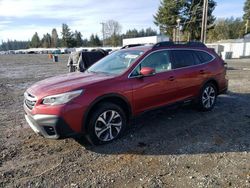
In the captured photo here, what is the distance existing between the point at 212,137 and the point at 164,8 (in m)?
46.2

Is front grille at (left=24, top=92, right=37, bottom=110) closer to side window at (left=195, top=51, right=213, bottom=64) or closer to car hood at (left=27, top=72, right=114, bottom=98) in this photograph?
car hood at (left=27, top=72, right=114, bottom=98)

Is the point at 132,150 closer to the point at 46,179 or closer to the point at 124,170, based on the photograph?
the point at 124,170

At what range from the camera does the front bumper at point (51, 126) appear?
3684mm

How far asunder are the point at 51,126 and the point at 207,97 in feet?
13.1

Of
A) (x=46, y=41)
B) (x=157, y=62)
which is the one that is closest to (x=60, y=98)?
(x=157, y=62)

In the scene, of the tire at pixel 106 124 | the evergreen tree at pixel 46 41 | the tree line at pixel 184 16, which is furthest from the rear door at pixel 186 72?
the evergreen tree at pixel 46 41

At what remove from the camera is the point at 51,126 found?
3.72 meters

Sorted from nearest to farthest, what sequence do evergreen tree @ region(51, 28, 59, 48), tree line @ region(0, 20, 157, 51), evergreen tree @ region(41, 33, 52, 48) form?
tree line @ region(0, 20, 157, 51) → evergreen tree @ region(51, 28, 59, 48) → evergreen tree @ region(41, 33, 52, 48)

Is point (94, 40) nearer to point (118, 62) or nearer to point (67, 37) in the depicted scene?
point (67, 37)

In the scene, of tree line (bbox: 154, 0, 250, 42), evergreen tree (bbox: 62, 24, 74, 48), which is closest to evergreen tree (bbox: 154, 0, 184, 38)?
tree line (bbox: 154, 0, 250, 42)

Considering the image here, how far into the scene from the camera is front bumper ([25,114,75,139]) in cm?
368

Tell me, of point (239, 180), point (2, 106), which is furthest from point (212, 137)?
point (2, 106)

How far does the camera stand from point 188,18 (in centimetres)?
4472

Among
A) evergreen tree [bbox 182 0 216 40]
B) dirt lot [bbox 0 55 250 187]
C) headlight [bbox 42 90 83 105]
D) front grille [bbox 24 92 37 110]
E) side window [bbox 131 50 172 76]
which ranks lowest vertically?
dirt lot [bbox 0 55 250 187]
